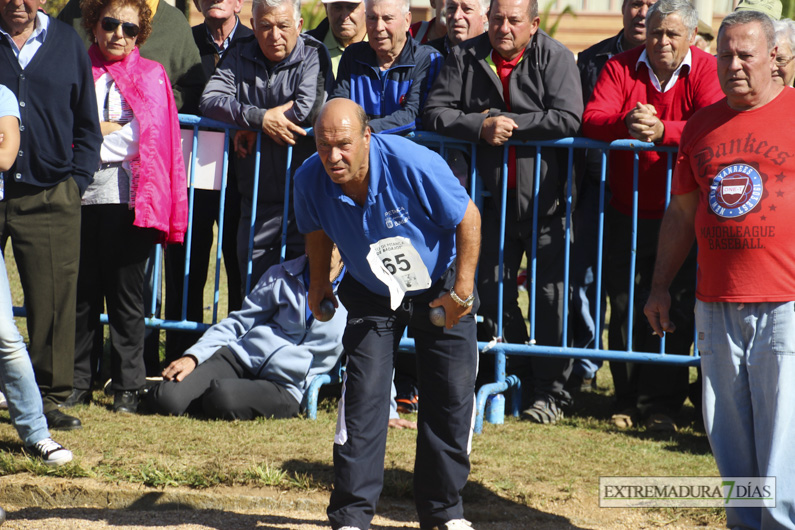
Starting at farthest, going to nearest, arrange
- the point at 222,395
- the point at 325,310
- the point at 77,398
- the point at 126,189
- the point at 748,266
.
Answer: the point at 77,398
the point at 126,189
the point at 222,395
the point at 325,310
the point at 748,266

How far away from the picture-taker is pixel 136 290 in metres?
5.76

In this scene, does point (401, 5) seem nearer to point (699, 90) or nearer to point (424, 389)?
point (699, 90)

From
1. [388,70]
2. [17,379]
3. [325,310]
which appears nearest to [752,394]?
[325,310]

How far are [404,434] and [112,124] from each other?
2392 millimetres

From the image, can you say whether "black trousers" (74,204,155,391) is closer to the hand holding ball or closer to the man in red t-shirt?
the hand holding ball

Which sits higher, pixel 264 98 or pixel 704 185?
pixel 264 98

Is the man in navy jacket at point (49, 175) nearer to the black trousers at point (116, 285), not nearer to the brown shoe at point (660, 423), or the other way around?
the black trousers at point (116, 285)

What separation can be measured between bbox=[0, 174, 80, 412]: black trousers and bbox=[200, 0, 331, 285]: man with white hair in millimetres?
1107

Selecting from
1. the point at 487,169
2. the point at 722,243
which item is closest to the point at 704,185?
the point at 722,243

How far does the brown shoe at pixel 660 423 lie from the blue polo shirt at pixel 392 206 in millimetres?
2199

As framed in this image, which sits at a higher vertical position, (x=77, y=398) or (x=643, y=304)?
(x=643, y=304)

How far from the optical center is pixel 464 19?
20.9 feet

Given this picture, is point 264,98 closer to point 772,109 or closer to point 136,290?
point 136,290

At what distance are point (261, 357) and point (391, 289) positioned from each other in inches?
79.2
